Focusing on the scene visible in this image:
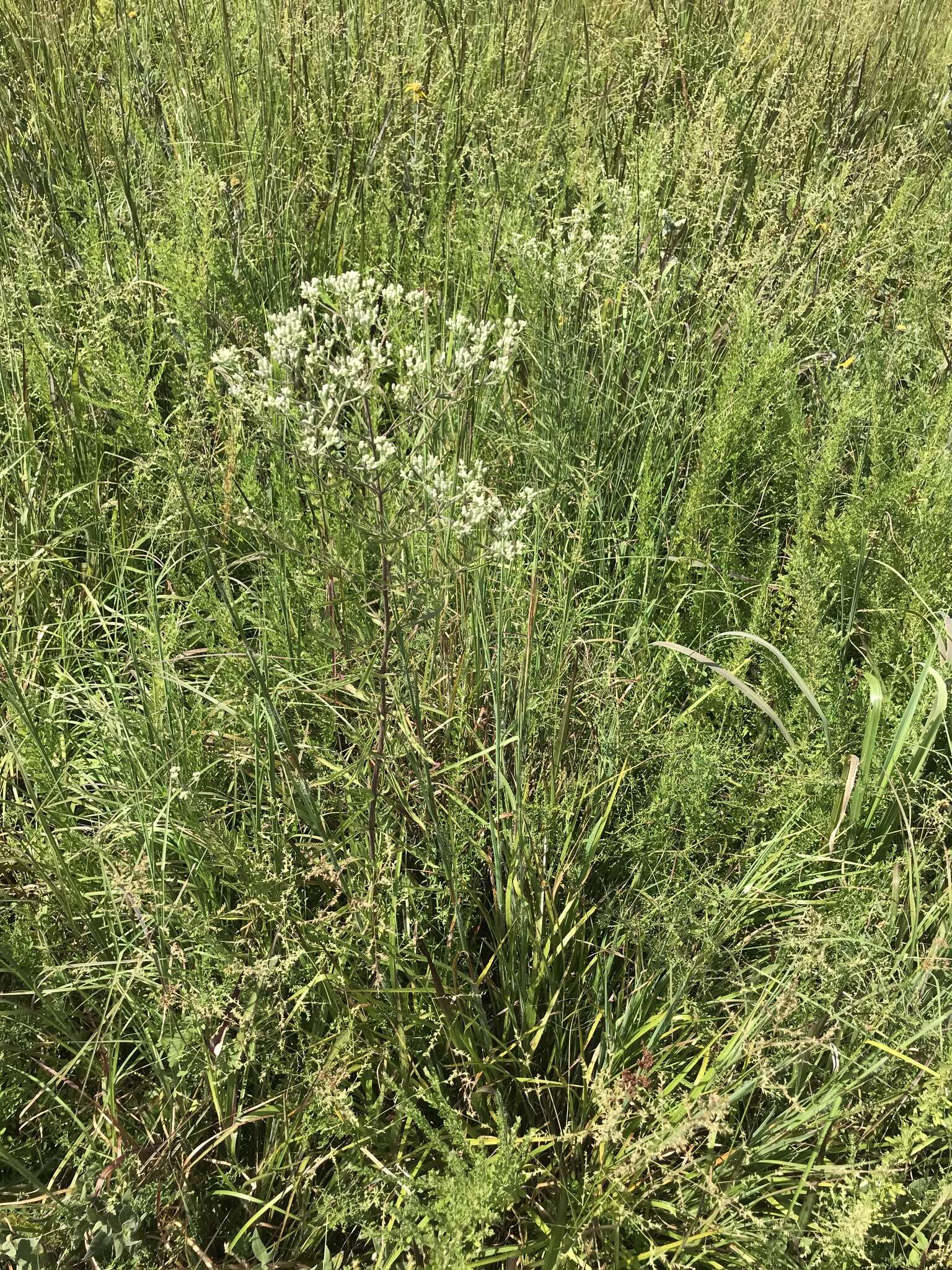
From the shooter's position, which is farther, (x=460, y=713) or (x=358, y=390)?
(x=460, y=713)

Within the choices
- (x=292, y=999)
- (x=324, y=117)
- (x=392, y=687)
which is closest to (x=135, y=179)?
(x=324, y=117)

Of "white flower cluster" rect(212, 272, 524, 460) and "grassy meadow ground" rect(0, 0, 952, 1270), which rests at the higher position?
"white flower cluster" rect(212, 272, 524, 460)

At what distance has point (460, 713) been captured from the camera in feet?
4.91

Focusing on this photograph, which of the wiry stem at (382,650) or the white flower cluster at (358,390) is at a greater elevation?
the white flower cluster at (358,390)

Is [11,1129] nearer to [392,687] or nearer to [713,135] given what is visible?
[392,687]

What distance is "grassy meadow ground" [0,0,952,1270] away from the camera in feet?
3.79

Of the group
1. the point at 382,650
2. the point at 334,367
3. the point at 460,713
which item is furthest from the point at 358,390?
the point at 460,713

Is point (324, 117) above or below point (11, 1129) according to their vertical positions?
above

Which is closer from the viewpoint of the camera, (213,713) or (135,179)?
(213,713)

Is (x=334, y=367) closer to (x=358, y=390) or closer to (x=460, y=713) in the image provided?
(x=358, y=390)

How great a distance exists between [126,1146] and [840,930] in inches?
40.9

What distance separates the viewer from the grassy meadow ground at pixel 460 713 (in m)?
1.16

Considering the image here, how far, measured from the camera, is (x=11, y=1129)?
1.24 m

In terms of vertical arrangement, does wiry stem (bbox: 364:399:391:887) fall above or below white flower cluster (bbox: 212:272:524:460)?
below
